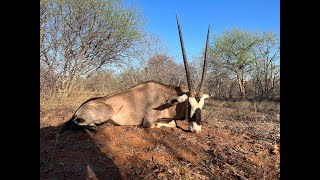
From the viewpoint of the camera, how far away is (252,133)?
5.08 metres

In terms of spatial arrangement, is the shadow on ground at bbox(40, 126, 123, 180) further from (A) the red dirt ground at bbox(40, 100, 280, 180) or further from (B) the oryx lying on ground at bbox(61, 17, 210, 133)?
(B) the oryx lying on ground at bbox(61, 17, 210, 133)

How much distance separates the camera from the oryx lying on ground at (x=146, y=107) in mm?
5165

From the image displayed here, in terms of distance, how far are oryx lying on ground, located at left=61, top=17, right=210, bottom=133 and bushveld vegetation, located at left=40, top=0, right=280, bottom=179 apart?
22.6 inches

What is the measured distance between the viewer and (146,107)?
5836mm

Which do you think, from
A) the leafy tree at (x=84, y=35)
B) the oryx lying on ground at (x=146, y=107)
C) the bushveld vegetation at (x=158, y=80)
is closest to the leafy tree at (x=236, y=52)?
the bushveld vegetation at (x=158, y=80)

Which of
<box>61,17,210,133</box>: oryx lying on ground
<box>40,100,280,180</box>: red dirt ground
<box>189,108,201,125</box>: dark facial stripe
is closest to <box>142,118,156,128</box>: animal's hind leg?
<box>61,17,210,133</box>: oryx lying on ground

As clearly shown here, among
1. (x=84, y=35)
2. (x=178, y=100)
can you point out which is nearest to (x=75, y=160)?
(x=178, y=100)

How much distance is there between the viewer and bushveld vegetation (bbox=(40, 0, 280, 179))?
304 centimetres

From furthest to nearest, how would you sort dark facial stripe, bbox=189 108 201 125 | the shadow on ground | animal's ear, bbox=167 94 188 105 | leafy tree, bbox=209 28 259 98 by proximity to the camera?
leafy tree, bbox=209 28 259 98 → animal's ear, bbox=167 94 188 105 → dark facial stripe, bbox=189 108 201 125 → the shadow on ground

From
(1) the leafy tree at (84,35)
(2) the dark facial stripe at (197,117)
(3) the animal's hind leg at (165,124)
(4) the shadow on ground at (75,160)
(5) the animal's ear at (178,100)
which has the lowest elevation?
(4) the shadow on ground at (75,160)

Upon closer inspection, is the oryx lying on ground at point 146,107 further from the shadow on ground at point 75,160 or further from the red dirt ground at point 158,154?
the shadow on ground at point 75,160

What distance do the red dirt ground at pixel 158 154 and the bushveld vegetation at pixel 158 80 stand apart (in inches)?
0.6
